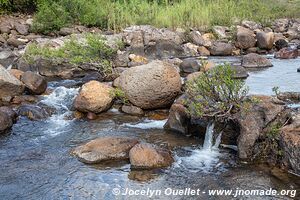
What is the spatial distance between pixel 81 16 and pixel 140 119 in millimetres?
16064

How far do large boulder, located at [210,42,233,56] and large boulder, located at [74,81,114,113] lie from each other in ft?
33.4

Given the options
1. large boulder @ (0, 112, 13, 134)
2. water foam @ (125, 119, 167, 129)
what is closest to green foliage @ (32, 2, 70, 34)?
large boulder @ (0, 112, 13, 134)

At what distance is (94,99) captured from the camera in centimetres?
1082

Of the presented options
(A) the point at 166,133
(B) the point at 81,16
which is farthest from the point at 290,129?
(B) the point at 81,16

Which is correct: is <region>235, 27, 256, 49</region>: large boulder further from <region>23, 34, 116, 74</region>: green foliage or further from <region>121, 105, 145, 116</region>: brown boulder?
<region>121, 105, 145, 116</region>: brown boulder

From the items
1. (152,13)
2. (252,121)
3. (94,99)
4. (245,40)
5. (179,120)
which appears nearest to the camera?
(252,121)

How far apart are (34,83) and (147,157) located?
661cm

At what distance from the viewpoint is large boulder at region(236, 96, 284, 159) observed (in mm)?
7836

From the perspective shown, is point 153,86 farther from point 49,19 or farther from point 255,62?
point 49,19

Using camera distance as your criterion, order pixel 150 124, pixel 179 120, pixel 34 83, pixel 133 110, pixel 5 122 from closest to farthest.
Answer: pixel 179 120 < pixel 5 122 < pixel 150 124 < pixel 133 110 < pixel 34 83

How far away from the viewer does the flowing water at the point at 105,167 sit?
6809 mm

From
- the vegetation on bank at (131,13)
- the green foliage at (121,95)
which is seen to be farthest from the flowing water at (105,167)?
the vegetation on bank at (131,13)

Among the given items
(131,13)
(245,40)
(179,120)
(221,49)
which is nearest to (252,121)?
(179,120)

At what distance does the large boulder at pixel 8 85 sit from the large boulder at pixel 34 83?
336 millimetres
